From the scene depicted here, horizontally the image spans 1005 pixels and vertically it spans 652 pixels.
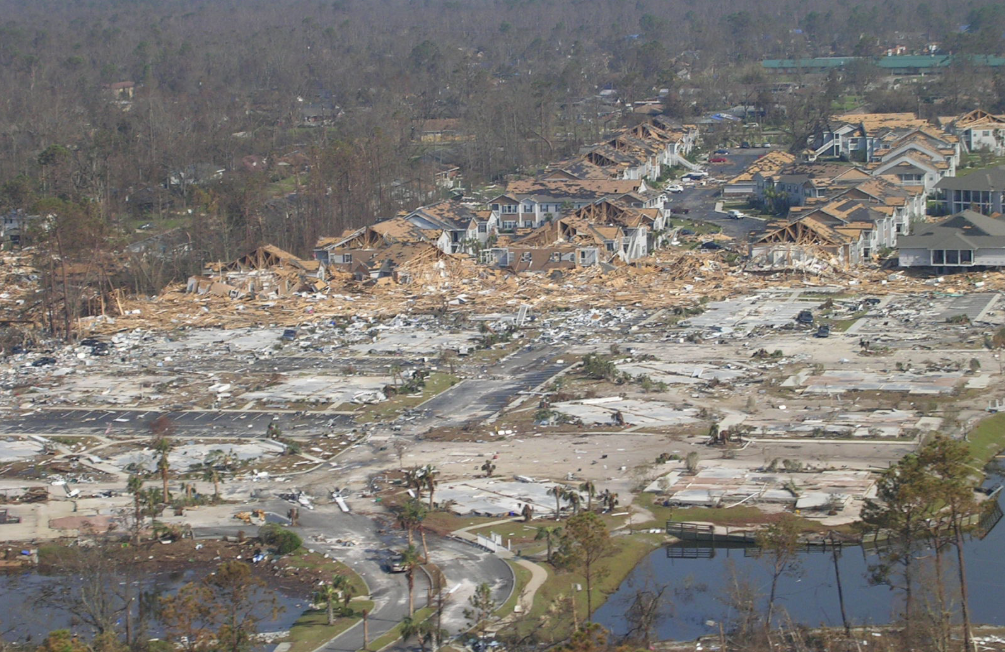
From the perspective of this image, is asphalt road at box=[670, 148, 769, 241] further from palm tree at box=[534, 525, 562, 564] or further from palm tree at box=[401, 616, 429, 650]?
palm tree at box=[401, 616, 429, 650]

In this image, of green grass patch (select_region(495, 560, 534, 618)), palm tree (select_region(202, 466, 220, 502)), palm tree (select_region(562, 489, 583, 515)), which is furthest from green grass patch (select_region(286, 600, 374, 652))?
palm tree (select_region(202, 466, 220, 502))

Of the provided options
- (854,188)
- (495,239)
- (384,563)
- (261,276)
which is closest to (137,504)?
(384,563)

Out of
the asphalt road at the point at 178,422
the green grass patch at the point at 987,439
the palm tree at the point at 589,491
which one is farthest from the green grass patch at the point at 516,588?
the asphalt road at the point at 178,422

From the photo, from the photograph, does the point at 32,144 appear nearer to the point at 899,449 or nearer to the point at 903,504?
the point at 899,449

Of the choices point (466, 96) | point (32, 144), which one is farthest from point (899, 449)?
point (466, 96)

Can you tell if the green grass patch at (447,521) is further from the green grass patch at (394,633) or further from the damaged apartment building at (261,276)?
the damaged apartment building at (261,276)

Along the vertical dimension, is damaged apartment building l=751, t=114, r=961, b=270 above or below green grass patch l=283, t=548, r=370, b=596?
above
